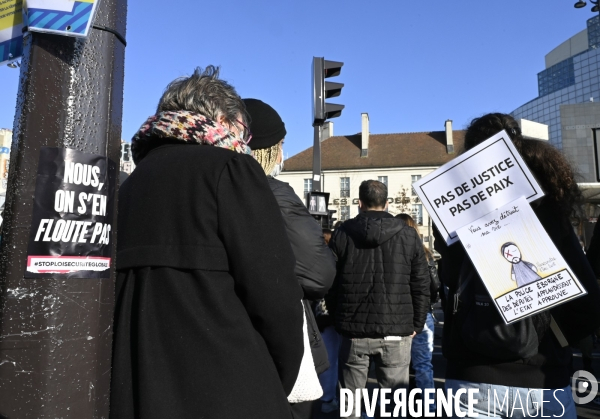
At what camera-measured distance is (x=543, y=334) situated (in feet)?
6.62

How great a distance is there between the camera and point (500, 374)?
80.9 inches

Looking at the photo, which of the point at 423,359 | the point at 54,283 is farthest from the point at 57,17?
the point at 423,359

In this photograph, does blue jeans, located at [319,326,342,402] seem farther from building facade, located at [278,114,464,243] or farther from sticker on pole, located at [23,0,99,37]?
building facade, located at [278,114,464,243]

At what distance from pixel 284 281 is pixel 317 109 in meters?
5.72

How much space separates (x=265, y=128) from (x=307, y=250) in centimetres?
66

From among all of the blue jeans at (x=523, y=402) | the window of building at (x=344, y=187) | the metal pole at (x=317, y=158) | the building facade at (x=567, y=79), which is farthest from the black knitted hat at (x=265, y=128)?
the building facade at (x=567, y=79)

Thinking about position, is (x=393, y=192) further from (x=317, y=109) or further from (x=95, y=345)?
(x=95, y=345)

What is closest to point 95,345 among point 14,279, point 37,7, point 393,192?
point 14,279

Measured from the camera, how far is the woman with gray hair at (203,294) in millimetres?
1430

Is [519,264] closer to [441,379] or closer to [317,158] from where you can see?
[317,158]

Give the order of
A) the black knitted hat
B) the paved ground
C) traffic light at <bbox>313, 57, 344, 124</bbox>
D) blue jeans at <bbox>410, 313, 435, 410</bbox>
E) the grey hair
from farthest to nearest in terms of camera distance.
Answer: traffic light at <bbox>313, 57, 344, 124</bbox> < blue jeans at <bbox>410, 313, 435, 410</bbox> < the paved ground < the black knitted hat < the grey hair

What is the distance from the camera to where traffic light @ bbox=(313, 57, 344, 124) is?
7.05m

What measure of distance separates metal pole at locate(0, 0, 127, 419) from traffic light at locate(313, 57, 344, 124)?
581 cm

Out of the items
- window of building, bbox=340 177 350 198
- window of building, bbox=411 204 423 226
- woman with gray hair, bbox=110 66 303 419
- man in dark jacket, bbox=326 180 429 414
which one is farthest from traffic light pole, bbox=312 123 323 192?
window of building, bbox=411 204 423 226
